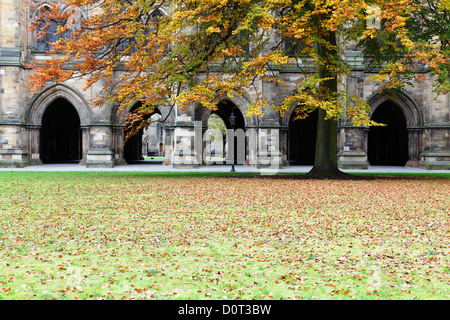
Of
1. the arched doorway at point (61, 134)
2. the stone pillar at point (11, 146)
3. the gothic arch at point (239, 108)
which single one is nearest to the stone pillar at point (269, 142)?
the gothic arch at point (239, 108)

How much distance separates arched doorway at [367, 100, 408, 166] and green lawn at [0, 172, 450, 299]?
21.3 metres

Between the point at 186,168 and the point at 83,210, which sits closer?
the point at 83,210

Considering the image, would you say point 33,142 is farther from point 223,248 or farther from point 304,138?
point 223,248

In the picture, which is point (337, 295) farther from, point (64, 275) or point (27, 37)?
point (27, 37)

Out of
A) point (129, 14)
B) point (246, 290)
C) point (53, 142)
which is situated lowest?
point (246, 290)

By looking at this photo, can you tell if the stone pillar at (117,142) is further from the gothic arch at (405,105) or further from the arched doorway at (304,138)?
the gothic arch at (405,105)

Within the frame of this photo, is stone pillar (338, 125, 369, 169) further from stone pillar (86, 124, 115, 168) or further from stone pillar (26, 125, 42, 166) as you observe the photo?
stone pillar (26, 125, 42, 166)

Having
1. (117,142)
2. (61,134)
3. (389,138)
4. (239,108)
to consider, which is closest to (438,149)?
(389,138)

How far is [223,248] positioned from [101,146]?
21.5 metres

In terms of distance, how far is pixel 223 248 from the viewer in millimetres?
5680

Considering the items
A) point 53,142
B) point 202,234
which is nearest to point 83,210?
point 202,234

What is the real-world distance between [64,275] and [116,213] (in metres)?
4.10

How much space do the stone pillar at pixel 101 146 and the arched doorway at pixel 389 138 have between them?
18534 millimetres

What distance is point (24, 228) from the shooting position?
6.91 meters
